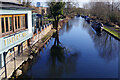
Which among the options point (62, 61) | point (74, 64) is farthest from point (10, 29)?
point (74, 64)

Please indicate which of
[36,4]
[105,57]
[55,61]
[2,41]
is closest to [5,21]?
[2,41]

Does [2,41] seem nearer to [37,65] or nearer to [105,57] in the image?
[37,65]

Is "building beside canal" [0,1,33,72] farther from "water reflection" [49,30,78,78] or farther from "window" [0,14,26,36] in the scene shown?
"water reflection" [49,30,78,78]

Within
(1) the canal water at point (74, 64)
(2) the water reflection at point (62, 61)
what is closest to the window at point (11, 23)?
(1) the canal water at point (74, 64)

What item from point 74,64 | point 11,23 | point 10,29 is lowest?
point 74,64

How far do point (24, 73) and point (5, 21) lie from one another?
3.92 meters

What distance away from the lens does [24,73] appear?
1088 cm

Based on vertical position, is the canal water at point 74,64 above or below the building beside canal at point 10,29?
below

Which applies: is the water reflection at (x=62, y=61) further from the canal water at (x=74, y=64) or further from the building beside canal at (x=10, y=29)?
the building beside canal at (x=10, y=29)

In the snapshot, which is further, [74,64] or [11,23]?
[74,64]

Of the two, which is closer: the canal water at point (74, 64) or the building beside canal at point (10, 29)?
the building beside canal at point (10, 29)

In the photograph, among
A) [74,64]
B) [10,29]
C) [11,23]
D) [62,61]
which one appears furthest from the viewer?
[62,61]

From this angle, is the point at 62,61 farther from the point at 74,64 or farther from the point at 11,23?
the point at 11,23

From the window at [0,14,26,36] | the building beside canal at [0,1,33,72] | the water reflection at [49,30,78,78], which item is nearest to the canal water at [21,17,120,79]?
the water reflection at [49,30,78,78]
